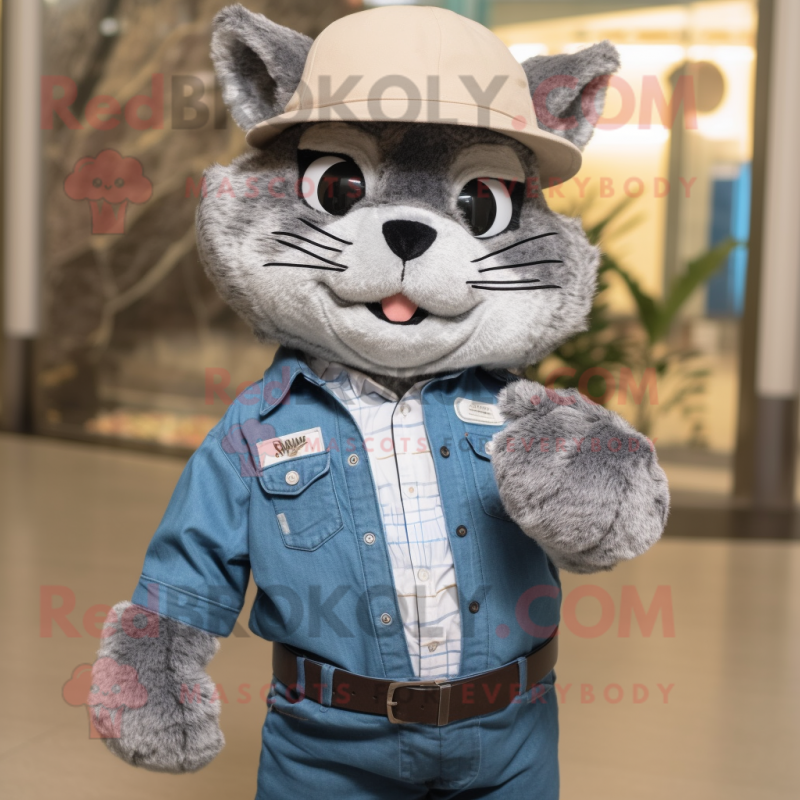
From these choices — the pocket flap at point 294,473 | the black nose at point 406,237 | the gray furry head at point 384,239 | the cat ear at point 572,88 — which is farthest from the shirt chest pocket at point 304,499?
the cat ear at point 572,88

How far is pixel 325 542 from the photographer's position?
1.13 meters

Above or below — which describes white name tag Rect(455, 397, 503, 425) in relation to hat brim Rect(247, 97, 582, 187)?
below

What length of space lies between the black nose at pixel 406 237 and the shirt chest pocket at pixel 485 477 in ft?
0.77

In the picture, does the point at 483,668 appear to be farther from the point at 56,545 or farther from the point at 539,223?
the point at 56,545

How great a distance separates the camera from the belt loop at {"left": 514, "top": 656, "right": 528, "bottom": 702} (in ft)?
3.88

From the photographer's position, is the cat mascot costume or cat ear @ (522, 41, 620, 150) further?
cat ear @ (522, 41, 620, 150)

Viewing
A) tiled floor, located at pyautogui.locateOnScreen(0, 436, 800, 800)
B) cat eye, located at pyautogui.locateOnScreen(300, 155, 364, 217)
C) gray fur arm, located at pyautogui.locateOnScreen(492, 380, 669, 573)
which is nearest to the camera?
gray fur arm, located at pyautogui.locateOnScreen(492, 380, 669, 573)

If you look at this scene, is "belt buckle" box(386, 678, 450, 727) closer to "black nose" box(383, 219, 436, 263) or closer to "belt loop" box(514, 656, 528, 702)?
"belt loop" box(514, 656, 528, 702)

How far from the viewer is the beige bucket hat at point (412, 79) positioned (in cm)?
111

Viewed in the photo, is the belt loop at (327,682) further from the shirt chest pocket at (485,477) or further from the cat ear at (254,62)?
the cat ear at (254,62)

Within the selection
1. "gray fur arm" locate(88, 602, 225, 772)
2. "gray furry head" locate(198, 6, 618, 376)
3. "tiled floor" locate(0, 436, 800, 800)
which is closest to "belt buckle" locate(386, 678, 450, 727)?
"gray fur arm" locate(88, 602, 225, 772)

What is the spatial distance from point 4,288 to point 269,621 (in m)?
4.43

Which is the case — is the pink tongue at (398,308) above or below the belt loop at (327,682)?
above

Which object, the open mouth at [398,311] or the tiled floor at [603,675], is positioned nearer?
the open mouth at [398,311]
